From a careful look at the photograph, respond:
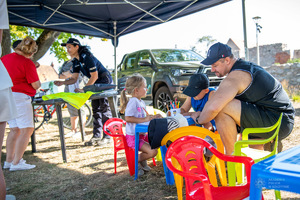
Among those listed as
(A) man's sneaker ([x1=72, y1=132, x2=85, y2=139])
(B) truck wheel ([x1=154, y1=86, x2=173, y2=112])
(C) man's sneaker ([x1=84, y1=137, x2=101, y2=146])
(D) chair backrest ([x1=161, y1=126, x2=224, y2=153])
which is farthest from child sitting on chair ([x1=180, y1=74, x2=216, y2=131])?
(B) truck wheel ([x1=154, y1=86, x2=173, y2=112])

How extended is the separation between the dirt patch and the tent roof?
10.1 ft

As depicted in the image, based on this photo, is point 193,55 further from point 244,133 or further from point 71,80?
point 244,133

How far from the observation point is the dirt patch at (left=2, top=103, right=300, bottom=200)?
271cm

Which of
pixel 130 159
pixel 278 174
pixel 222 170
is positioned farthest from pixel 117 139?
pixel 278 174

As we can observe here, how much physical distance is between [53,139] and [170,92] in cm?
300

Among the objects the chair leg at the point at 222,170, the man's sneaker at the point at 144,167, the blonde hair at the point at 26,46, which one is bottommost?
the man's sneaker at the point at 144,167

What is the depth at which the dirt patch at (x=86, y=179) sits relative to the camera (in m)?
2.71

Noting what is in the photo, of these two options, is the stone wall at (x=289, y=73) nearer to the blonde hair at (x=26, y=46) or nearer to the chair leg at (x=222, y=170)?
the chair leg at (x=222, y=170)

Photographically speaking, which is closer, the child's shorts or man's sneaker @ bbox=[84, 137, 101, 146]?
the child's shorts

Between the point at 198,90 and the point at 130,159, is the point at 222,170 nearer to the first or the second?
the point at 198,90

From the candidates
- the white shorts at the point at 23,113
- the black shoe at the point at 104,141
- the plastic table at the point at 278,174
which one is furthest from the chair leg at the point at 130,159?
the plastic table at the point at 278,174

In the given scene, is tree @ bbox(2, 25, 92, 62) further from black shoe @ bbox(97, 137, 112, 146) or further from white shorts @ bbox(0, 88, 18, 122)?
white shorts @ bbox(0, 88, 18, 122)

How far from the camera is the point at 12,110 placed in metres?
2.03

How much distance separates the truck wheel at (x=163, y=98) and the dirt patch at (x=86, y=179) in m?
2.46
